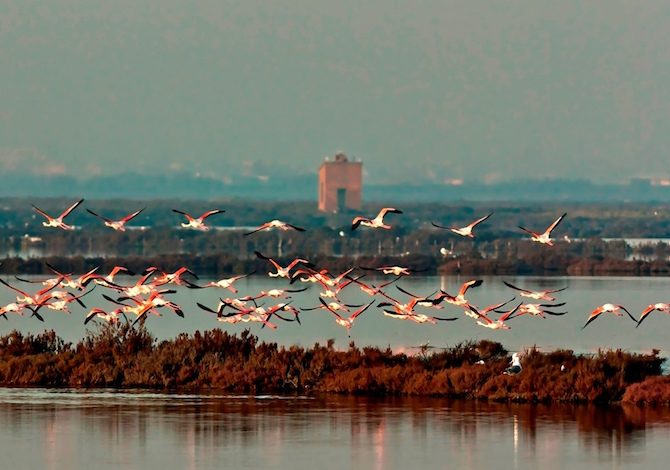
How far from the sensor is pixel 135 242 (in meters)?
148

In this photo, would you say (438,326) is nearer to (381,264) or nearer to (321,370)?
(321,370)

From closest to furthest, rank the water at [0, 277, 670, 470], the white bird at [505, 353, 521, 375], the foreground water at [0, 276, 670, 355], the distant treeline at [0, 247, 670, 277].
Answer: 1. the water at [0, 277, 670, 470]
2. the white bird at [505, 353, 521, 375]
3. the foreground water at [0, 276, 670, 355]
4. the distant treeline at [0, 247, 670, 277]

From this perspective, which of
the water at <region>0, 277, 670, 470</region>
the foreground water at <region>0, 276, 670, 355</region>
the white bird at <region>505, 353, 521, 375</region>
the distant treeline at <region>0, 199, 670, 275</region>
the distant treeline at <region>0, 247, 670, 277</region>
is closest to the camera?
the water at <region>0, 277, 670, 470</region>

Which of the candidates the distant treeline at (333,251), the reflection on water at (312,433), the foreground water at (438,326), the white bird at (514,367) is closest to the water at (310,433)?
the reflection on water at (312,433)

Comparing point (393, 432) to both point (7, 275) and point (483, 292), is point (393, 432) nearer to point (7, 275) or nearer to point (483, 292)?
point (483, 292)

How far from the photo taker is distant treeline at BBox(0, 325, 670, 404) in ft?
112

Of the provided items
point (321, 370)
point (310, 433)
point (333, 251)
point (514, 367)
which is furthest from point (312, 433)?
point (333, 251)

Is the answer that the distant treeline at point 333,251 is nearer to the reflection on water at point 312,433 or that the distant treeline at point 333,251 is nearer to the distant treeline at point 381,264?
the distant treeline at point 381,264

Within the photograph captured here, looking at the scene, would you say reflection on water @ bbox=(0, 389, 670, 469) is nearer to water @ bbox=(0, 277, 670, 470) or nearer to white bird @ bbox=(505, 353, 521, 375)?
water @ bbox=(0, 277, 670, 470)

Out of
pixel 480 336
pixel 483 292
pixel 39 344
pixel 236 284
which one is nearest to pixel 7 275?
pixel 236 284

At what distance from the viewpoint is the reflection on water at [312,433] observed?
27.7m

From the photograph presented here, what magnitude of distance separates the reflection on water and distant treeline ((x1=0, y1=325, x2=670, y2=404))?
2.46ft

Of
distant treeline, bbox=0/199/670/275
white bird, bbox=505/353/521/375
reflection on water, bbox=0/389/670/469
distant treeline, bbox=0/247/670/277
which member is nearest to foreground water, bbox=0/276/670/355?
white bird, bbox=505/353/521/375

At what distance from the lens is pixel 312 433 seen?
3023 cm
